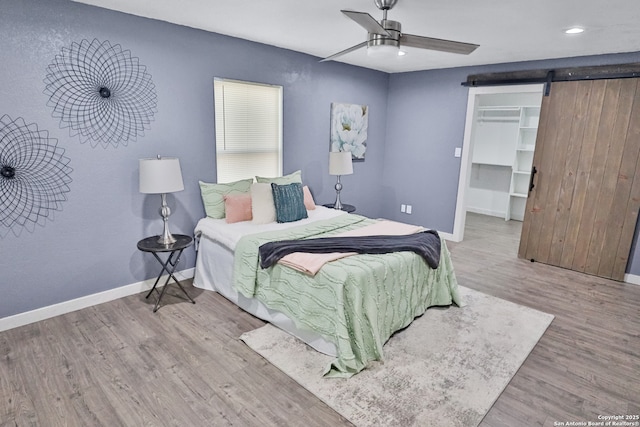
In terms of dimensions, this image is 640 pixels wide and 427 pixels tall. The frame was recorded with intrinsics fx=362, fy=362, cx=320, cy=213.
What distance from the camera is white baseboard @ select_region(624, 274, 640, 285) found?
12.6ft

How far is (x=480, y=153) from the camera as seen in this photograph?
676cm

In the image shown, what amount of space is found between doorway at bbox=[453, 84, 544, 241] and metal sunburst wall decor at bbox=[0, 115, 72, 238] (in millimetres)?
5316

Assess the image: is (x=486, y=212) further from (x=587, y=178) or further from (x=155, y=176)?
(x=155, y=176)

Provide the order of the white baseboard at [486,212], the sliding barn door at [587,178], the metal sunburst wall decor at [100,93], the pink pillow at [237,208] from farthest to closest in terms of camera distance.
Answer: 1. the white baseboard at [486,212]
2. the sliding barn door at [587,178]
3. the pink pillow at [237,208]
4. the metal sunburst wall decor at [100,93]

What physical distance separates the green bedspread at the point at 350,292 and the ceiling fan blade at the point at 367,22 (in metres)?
1.51

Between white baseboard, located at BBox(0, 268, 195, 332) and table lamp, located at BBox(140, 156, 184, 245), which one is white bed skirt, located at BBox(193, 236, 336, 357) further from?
table lamp, located at BBox(140, 156, 184, 245)

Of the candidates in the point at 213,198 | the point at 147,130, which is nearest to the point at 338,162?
the point at 213,198

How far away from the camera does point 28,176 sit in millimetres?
2676

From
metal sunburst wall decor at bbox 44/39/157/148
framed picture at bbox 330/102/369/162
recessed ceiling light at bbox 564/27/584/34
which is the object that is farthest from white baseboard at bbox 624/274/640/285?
metal sunburst wall decor at bbox 44/39/157/148

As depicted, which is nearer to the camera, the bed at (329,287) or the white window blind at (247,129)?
the bed at (329,287)

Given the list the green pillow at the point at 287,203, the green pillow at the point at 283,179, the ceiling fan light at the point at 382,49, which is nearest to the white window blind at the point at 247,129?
the green pillow at the point at 283,179

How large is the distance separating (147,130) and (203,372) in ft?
6.92

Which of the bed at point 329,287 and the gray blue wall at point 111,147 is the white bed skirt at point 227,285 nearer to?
the bed at point 329,287

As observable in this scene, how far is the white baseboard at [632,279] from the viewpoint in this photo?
12.6 feet
